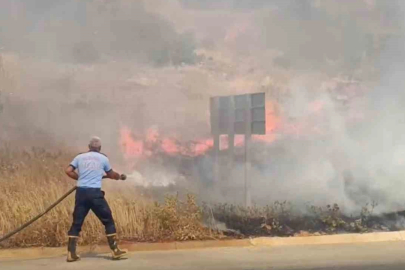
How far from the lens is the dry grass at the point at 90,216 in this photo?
839cm

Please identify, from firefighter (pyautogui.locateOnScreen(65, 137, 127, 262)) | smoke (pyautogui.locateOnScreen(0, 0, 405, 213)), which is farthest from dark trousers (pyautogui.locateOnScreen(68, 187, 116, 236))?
smoke (pyautogui.locateOnScreen(0, 0, 405, 213))

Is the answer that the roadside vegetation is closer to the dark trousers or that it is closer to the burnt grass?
the burnt grass

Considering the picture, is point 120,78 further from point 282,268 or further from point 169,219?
point 282,268

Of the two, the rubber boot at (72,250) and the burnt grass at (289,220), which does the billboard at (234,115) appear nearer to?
the burnt grass at (289,220)

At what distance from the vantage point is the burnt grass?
9.20m

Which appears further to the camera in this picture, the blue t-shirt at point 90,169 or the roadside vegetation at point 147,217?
the roadside vegetation at point 147,217

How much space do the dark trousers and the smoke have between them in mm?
3184

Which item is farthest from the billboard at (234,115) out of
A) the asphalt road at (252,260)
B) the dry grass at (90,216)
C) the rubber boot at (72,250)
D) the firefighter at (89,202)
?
the rubber boot at (72,250)

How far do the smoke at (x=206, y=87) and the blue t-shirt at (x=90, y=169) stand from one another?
311 cm

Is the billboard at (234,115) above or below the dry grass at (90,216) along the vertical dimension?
above

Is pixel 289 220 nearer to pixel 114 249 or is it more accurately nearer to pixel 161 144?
pixel 161 144

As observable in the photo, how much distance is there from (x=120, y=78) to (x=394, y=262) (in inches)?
240

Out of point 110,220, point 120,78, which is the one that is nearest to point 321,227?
point 110,220

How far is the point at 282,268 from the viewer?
709 cm
